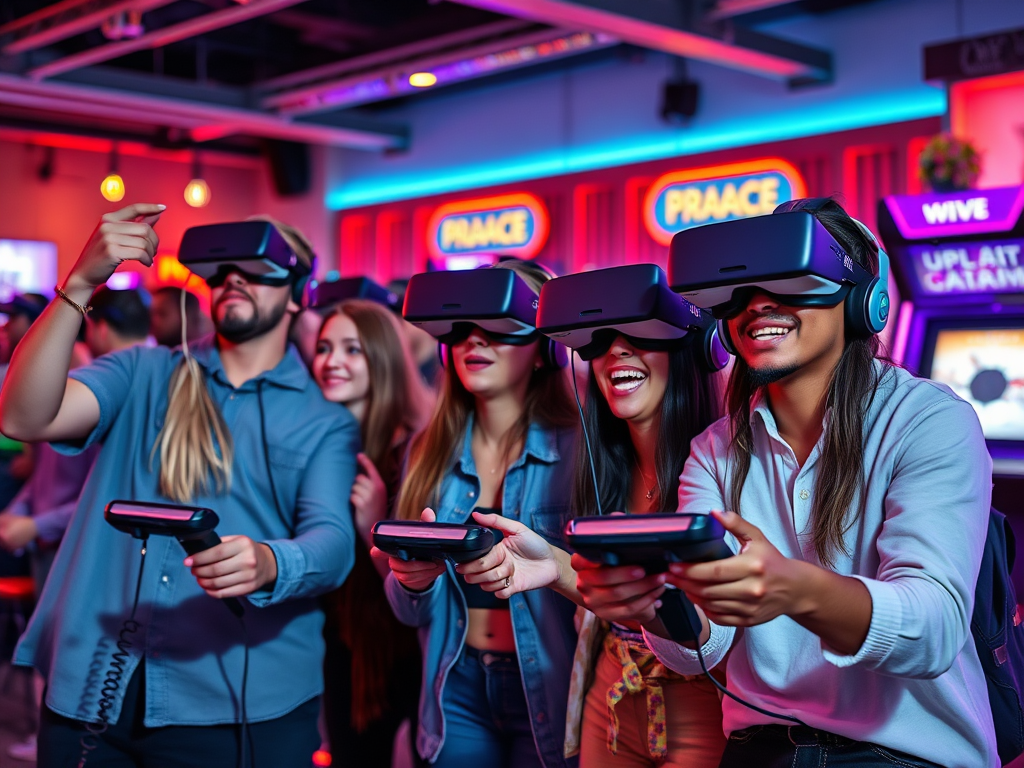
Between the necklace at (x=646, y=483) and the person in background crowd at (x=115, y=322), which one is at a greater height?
the person in background crowd at (x=115, y=322)

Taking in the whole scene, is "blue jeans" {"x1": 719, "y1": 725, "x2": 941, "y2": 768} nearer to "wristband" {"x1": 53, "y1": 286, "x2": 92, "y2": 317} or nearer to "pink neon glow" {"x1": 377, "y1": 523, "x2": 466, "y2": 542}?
"pink neon glow" {"x1": 377, "y1": 523, "x2": 466, "y2": 542}

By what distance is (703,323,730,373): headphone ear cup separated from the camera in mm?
1939

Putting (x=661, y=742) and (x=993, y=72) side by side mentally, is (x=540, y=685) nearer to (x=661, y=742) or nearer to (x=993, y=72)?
(x=661, y=742)

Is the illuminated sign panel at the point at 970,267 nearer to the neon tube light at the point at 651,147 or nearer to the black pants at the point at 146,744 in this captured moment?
the black pants at the point at 146,744

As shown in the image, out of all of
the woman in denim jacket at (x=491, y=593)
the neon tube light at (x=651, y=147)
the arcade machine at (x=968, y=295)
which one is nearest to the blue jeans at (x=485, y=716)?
the woman in denim jacket at (x=491, y=593)

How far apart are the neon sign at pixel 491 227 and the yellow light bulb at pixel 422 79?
1444 mm

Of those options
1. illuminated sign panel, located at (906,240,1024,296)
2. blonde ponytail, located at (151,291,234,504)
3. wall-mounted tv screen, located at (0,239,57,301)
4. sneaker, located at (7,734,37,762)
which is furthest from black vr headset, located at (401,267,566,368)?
wall-mounted tv screen, located at (0,239,57,301)

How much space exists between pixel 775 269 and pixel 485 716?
1161 millimetres

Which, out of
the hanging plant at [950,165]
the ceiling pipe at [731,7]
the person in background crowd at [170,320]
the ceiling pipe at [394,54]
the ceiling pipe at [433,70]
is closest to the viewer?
the person in background crowd at [170,320]

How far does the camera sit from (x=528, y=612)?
2068mm

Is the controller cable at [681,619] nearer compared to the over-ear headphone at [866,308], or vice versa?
the controller cable at [681,619]

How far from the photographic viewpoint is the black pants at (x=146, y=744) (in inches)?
79.9

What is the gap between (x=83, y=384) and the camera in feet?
6.94

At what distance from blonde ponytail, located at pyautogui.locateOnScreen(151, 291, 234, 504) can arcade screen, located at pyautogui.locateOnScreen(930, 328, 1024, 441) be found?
72.8 inches
